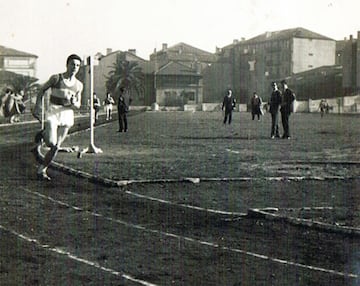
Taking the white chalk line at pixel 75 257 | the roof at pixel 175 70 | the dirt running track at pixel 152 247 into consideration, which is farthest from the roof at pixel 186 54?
the white chalk line at pixel 75 257

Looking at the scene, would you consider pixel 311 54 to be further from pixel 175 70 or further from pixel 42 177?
pixel 42 177

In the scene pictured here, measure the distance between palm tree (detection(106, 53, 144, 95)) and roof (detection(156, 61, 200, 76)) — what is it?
3965mm

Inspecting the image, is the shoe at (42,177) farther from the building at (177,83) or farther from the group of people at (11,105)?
the building at (177,83)

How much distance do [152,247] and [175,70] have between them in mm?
109000

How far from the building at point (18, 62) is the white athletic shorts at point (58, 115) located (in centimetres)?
8569

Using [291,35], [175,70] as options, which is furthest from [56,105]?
[291,35]

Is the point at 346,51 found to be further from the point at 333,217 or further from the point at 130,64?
the point at 333,217

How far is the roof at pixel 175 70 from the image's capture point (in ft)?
370

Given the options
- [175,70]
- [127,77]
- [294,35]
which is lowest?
[127,77]

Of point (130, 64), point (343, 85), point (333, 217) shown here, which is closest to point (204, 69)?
point (130, 64)

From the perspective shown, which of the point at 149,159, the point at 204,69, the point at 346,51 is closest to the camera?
the point at 149,159

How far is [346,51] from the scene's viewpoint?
79.1 m

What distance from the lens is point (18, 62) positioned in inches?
3861

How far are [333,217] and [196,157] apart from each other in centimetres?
813
